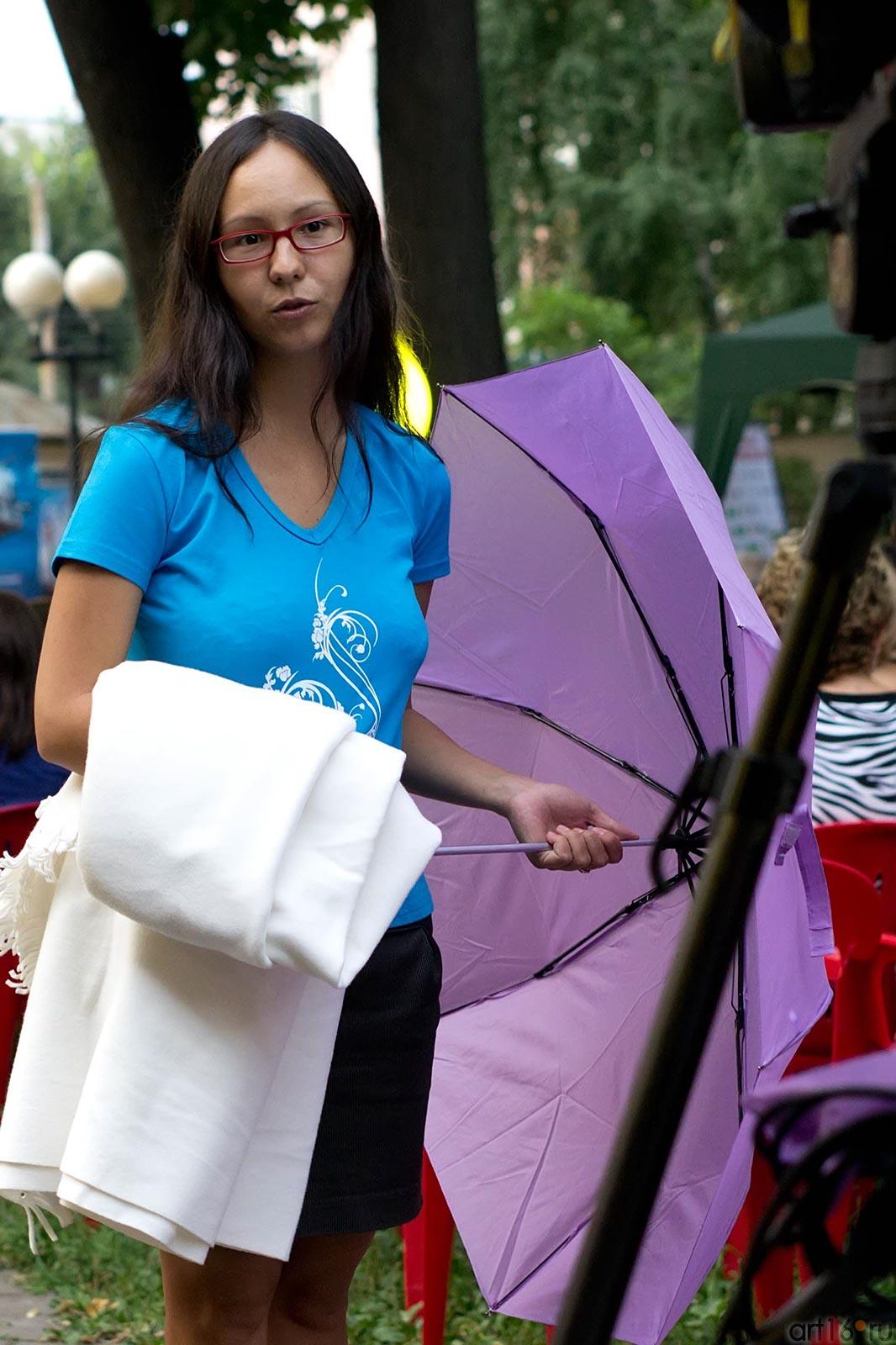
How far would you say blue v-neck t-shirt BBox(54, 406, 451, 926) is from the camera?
1.93 m

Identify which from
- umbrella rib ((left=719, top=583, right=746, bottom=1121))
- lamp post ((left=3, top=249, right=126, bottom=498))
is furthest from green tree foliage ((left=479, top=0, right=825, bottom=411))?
umbrella rib ((left=719, top=583, right=746, bottom=1121))

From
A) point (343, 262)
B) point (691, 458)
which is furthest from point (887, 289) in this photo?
point (691, 458)

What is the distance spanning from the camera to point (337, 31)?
8.15 m

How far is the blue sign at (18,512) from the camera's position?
422 inches

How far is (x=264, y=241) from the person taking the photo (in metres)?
2.05

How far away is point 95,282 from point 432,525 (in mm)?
14111

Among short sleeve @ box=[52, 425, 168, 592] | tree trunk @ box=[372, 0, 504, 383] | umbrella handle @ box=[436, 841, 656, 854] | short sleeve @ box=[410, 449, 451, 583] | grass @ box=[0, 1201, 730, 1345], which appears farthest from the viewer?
tree trunk @ box=[372, 0, 504, 383]

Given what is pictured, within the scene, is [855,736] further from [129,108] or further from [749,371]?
[749,371]

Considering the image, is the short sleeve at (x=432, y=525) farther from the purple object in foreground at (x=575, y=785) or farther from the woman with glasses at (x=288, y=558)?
the purple object in foreground at (x=575, y=785)

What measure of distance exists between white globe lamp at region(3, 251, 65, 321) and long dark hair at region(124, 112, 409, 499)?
1514 cm

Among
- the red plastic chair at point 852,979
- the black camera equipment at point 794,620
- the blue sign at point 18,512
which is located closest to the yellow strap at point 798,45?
the black camera equipment at point 794,620

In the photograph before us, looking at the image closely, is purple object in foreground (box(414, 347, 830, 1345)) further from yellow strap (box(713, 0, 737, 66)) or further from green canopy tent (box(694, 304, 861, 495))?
green canopy tent (box(694, 304, 861, 495))

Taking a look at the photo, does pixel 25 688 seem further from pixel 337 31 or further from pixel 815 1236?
pixel 337 31

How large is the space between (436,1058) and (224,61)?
600cm
